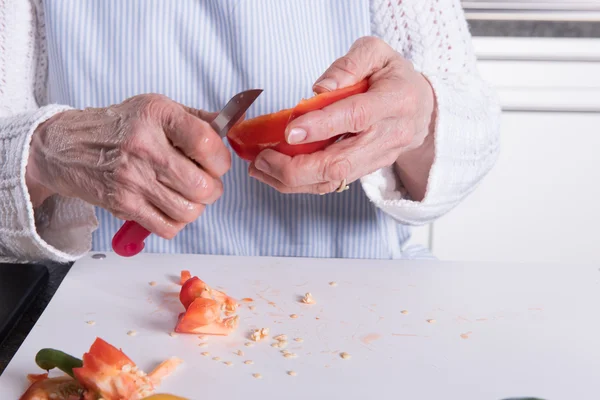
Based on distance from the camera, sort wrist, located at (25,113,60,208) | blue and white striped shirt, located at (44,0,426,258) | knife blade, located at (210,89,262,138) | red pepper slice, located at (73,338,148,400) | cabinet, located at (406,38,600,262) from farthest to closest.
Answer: cabinet, located at (406,38,600,262) < blue and white striped shirt, located at (44,0,426,258) < wrist, located at (25,113,60,208) < knife blade, located at (210,89,262,138) < red pepper slice, located at (73,338,148,400)

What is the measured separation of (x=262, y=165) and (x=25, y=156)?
287 mm

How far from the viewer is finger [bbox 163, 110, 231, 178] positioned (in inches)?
27.3

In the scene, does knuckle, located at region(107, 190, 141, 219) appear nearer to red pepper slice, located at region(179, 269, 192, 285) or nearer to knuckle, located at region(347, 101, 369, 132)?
red pepper slice, located at region(179, 269, 192, 285)

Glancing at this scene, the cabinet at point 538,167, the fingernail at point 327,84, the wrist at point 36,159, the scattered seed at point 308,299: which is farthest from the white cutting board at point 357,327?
the cabinet at point 538,167

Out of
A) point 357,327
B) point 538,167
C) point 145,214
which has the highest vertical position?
point 145,214

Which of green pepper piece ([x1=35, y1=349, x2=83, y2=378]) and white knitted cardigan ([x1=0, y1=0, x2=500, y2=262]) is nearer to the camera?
green pepper piece ([x1=35, y1=349, x2=83, y2=378])

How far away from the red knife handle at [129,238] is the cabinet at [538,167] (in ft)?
3.90

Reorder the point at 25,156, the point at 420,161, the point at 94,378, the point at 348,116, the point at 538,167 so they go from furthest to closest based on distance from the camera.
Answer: the point at 538,167, the point at 420,161, the point at 25,156, the point at 348,116, the point at 94,378

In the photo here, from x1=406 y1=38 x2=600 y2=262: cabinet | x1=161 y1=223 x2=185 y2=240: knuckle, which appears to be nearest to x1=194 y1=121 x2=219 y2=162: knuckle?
x1=161 y1=223 x2=185 y2=240: knuckle

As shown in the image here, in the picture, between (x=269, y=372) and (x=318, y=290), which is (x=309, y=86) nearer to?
(x=318, y=290)

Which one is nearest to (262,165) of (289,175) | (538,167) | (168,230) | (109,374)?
(289,175)

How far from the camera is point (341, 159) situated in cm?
73

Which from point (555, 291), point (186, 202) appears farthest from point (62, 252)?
point (555, 291)

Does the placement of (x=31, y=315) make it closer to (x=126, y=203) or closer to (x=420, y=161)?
(x=126, y=203)
